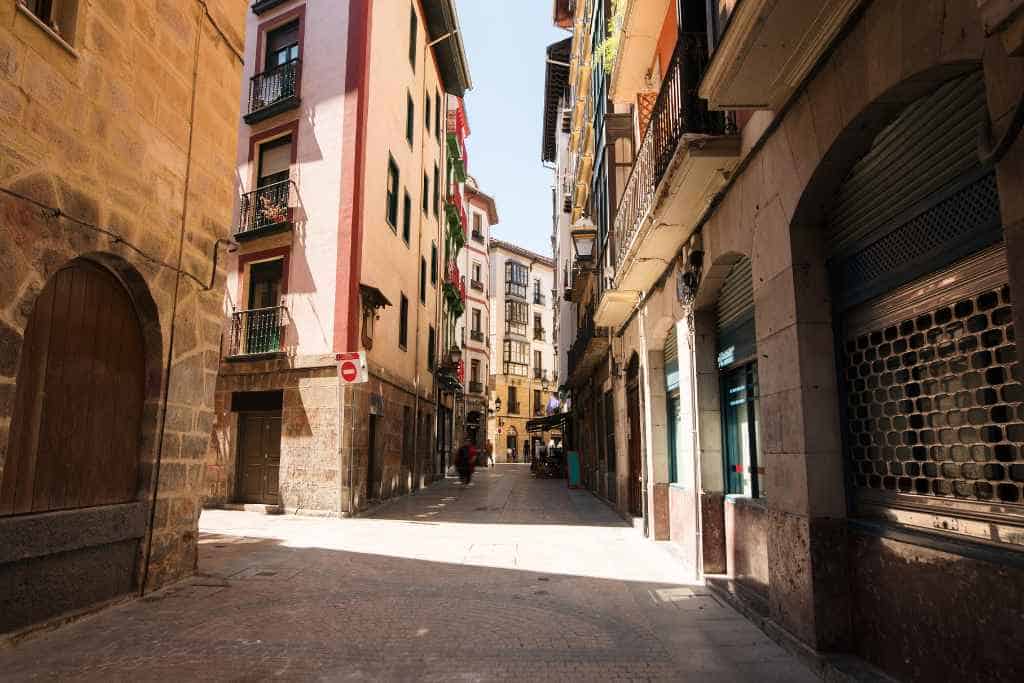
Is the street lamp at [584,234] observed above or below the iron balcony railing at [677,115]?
above

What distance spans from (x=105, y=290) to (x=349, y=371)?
6738 millimetres

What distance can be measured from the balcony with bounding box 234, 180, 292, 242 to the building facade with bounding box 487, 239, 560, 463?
37.1 metres

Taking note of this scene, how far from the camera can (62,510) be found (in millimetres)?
5395

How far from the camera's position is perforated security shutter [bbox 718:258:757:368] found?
6.65 meters

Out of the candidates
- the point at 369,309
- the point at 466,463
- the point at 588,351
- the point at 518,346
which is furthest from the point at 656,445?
the point at 518,346

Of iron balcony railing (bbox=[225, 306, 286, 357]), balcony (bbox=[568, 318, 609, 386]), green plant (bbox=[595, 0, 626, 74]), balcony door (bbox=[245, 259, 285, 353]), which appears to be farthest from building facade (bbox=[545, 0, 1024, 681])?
balcony door (bbox=[245, 259, 285, 353])

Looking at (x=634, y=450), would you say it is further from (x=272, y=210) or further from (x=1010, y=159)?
(x=1010, y=159)

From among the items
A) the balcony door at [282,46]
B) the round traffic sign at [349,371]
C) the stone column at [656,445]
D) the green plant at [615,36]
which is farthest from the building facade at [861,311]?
the balcony door at [282,46]

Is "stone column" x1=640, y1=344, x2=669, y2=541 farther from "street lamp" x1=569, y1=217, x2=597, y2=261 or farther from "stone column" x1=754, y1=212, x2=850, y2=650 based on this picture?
"stone column" x1=754, y1=212, x2=850, y2=650

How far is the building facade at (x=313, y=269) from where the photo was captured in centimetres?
1393

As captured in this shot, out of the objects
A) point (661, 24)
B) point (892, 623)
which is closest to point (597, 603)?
point (892, 623)

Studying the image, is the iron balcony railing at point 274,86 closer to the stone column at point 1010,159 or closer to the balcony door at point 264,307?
the balcony door at point 264,307

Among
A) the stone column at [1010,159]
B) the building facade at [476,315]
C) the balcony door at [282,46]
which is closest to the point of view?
the stone column at [1010,159]

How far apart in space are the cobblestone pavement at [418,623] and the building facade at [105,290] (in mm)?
668
